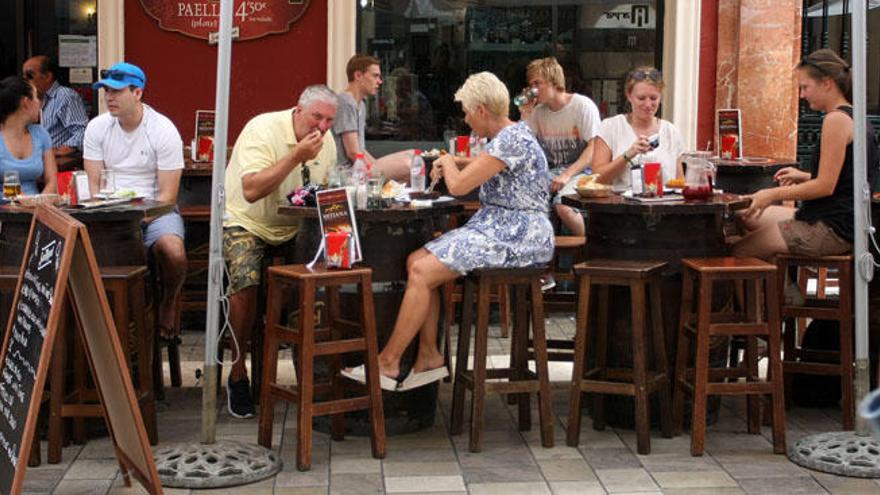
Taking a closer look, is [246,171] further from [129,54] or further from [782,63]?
[782,63]

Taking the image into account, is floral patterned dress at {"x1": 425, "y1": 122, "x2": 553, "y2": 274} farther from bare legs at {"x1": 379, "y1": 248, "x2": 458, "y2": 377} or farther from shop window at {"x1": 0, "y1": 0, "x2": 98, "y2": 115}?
shop window at {"x1": 0, "y1": 0, "x2": 98, "y2": 115}

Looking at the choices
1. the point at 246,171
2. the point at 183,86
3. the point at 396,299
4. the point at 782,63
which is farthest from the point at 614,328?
the point at 183,86

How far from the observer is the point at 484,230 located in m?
6.06

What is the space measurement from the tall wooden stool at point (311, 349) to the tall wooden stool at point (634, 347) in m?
0.86

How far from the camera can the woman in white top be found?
23.6ft

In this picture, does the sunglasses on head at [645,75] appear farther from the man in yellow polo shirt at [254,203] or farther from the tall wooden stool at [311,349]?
the tall wooden stool at [311,349]

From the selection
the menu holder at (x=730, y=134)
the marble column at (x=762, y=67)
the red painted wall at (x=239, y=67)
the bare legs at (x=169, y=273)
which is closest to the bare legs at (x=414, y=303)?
the bare legs at (x=169, y=273)

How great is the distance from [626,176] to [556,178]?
4.41ft

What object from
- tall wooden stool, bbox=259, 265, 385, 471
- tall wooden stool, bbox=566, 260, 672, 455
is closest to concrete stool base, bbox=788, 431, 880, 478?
tall wooden stool, bbox=566, 260, 672, 455

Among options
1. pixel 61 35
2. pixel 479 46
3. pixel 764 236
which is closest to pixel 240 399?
pixel 764 236

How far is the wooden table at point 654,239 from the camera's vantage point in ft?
20.0

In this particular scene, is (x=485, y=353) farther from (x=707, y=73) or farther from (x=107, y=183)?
(x=707, y=73)

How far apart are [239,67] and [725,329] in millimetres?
4950

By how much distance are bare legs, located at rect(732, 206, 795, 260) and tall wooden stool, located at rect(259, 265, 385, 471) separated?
187 centimetres
